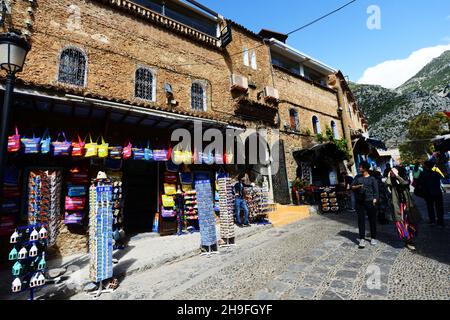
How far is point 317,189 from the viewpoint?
492 inches

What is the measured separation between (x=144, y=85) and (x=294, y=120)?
10976 millimetres

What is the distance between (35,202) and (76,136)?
7.42 ft

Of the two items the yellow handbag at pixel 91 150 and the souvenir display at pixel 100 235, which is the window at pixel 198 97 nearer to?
the yellow handbag at pixel 91 150

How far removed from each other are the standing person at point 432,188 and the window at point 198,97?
378 inches

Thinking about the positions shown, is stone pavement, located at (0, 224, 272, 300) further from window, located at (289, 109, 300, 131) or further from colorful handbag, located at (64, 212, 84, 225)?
window, located at (289, 109, 300, 131)

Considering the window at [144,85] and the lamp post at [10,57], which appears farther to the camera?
the window at [144,85]

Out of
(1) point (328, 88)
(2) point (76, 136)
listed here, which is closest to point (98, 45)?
(2) point (76, 136)

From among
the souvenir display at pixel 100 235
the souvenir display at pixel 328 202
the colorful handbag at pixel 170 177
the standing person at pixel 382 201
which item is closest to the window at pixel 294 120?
the souvenir display at pixel 328 202

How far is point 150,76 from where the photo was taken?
33.9 ft

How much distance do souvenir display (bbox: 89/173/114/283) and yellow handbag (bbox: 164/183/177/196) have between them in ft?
12.7

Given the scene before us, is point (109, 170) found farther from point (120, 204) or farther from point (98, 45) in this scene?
point (98, 45)

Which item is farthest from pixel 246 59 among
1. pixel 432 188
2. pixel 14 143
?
pixel 14 143

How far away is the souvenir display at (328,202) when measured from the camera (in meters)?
11.7

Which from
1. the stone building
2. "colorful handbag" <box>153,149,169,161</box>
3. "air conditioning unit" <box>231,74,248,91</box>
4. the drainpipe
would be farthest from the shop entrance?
the drainpipe
